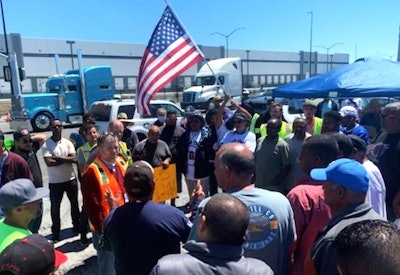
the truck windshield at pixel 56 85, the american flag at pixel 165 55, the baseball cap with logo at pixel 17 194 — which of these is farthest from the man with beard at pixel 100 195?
the truck windshield at pixel 56 85

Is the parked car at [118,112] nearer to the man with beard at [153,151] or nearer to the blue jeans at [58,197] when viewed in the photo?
the man with beard at [153,151]

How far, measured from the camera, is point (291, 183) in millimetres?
4656

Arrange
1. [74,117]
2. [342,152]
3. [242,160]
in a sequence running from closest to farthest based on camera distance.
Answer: [242,160] < [342,152] < [74,117]

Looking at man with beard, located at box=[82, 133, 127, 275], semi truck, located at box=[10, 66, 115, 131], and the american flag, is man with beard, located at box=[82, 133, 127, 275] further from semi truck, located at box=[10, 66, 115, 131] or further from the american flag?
semi truck, located at box=[10, 66, 115, 131]

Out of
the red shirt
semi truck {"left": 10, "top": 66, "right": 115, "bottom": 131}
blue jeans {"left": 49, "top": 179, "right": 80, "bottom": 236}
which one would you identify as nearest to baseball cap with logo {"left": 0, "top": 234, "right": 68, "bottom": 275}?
the red shirt

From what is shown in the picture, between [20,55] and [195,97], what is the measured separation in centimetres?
3022

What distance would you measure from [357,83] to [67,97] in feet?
61.9

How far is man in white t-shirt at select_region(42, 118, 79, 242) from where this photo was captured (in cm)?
498

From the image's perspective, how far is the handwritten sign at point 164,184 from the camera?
4.78 meters

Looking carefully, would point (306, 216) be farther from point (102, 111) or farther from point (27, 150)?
point (102, 111)

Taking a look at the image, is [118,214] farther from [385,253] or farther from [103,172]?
[385,253]

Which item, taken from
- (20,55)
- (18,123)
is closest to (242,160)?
(18,123)

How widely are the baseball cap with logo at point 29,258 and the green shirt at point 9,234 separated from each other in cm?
61

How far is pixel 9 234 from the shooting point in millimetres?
2225
